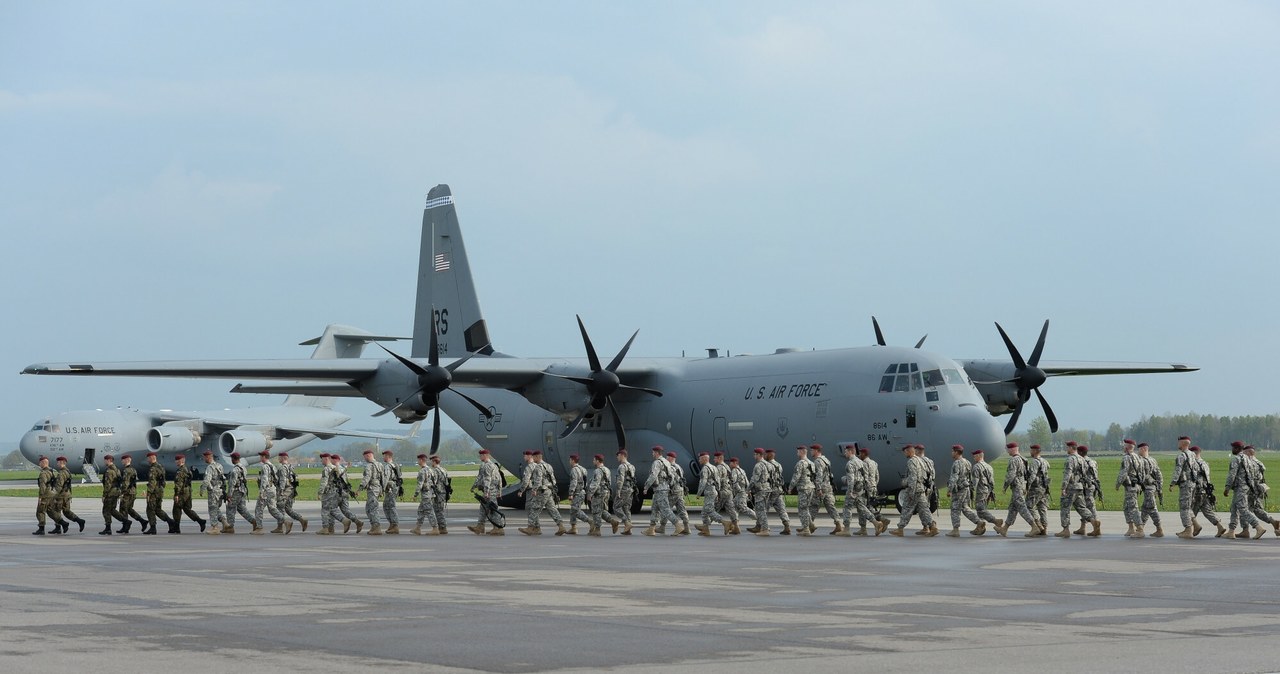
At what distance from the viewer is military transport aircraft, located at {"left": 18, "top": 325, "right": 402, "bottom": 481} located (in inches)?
2388

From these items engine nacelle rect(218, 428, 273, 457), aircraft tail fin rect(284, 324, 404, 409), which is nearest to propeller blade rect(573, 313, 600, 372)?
aircraft tail fin rect(284, 324, 404, 409)

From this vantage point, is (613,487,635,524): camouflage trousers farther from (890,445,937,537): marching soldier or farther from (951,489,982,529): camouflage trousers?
(951,489,982,529): camouflage trousers

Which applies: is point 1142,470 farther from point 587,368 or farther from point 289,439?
point 289,439

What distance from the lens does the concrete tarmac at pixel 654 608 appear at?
888 centimetres

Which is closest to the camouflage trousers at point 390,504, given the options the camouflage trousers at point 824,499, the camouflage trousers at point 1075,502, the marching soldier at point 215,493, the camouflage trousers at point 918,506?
the marching soldier at point 215,493

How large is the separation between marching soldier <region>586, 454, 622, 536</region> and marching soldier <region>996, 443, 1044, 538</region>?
21.4 ft

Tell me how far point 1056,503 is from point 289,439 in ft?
154

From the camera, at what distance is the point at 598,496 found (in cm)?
2405

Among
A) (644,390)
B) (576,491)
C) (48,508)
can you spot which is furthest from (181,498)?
(644,390)

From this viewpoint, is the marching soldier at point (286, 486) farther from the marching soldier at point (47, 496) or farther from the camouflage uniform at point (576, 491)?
the camouflage uniform at point (576, 491)

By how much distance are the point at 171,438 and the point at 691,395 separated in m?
40.4

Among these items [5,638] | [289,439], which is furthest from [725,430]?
[289,439]

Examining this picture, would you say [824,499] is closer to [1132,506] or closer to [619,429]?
[1132,506]

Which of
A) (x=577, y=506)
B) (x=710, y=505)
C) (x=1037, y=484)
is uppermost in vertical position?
(x=1037, y=484)
